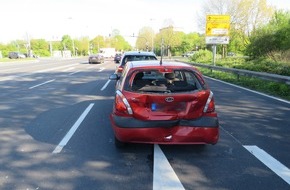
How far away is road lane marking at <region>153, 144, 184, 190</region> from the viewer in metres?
3.80

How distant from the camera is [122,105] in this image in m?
4.80

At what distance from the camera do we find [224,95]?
1122 centimetres

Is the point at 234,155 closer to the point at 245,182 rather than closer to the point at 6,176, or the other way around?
the point at 245,182

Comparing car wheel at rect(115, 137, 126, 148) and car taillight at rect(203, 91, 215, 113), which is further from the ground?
car taillight at rect(203, 91, 215, 113)

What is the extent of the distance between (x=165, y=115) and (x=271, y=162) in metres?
1.80

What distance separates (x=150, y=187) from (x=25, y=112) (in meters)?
5.73

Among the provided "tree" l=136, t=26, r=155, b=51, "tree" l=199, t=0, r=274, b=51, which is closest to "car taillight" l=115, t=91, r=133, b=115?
"tree" l=199, t=0, r=274, b=51

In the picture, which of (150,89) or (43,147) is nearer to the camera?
(150,89)

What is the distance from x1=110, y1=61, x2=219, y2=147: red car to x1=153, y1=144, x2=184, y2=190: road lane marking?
32cm

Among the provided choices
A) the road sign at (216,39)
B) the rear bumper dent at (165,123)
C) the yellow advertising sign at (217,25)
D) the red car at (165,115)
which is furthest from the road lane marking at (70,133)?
the yellow advertising sign at (217,25)

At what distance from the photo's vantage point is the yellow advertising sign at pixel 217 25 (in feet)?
85.5

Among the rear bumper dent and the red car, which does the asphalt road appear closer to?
the red car

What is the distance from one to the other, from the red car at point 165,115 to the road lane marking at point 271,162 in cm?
80

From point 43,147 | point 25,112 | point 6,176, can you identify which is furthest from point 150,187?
point 25,112
